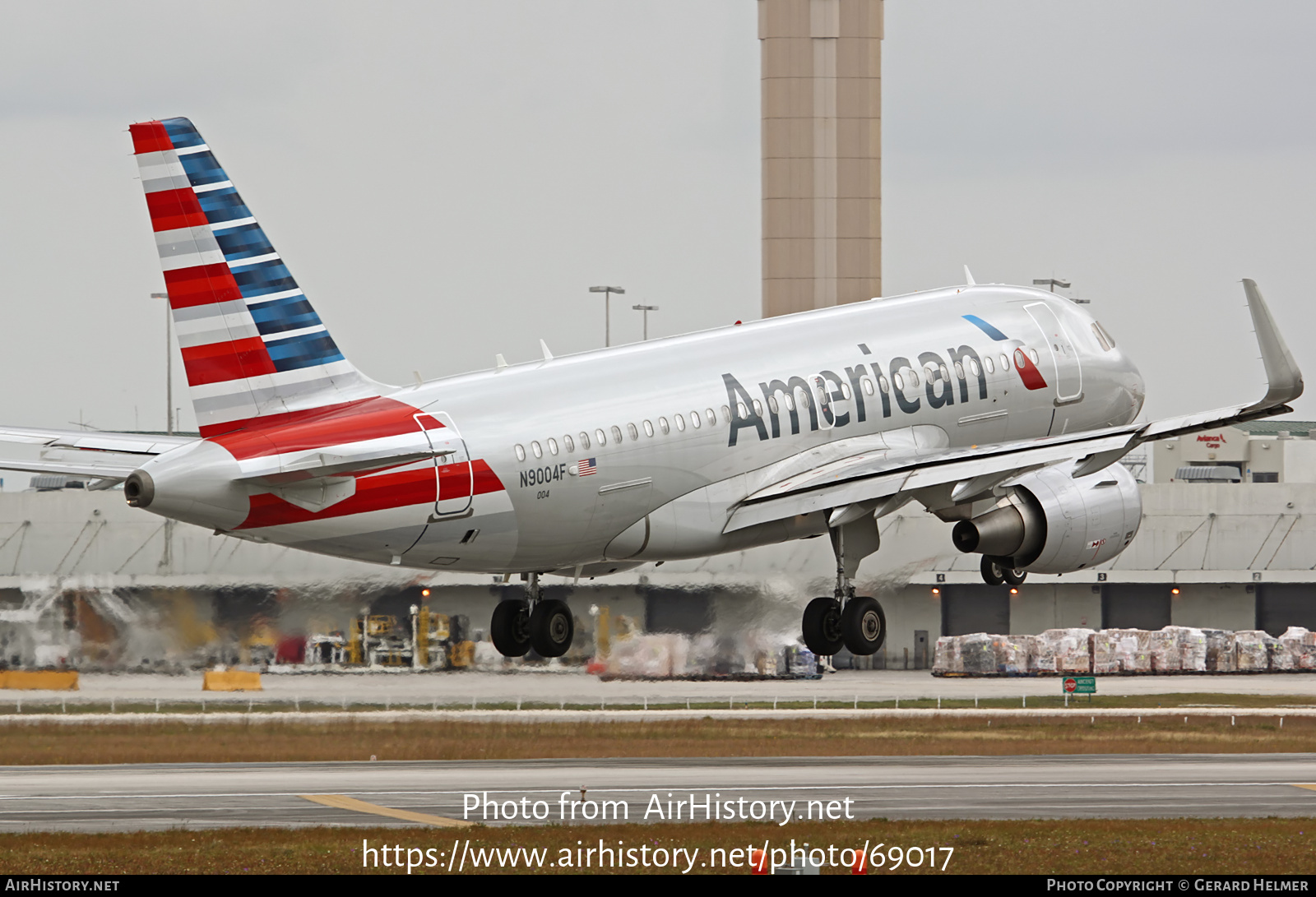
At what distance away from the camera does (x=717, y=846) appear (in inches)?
1588

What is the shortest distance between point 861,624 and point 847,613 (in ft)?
1.13

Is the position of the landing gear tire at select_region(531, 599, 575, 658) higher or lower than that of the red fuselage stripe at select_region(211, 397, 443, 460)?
lower

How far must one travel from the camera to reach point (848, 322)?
39.9 metres

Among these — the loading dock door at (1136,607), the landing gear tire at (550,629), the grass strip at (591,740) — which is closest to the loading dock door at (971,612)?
the loading dock door at (1136,607)

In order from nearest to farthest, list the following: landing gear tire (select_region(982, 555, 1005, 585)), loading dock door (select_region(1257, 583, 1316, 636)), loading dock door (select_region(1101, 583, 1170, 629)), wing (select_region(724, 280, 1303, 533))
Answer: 1. wing (select_region(724, 280, 1303, 533))
2. landing gear tire (select_region(982, 555, 1005, 585))
3. loading dock door (select_region(1101, 583, 1170, 629))
4. loading dock door (select_region(1257, 583, 1316, 636))

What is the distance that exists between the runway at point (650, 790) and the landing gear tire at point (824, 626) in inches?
326

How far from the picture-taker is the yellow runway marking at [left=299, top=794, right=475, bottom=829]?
149 ft

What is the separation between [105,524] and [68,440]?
4136cm

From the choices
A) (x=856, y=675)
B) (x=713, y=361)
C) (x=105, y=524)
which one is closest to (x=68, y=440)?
(x=713, y=361)

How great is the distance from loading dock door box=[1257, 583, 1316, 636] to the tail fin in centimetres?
8226

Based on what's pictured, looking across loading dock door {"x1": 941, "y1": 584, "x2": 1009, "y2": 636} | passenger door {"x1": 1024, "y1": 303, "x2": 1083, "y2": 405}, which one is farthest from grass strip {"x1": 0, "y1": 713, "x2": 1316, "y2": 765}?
loading dock door {"x1": 941, "y1": 584, "x2": 1009, "y2": 636}

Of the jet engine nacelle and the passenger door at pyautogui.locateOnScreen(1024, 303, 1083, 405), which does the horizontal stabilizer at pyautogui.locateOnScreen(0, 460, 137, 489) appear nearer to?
the jet engine nacelle

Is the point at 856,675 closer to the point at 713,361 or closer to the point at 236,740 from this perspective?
the point at 236,740

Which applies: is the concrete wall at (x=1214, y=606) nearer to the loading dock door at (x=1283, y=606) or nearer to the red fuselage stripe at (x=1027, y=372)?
the loading dock door at (x=1283, y=606)
